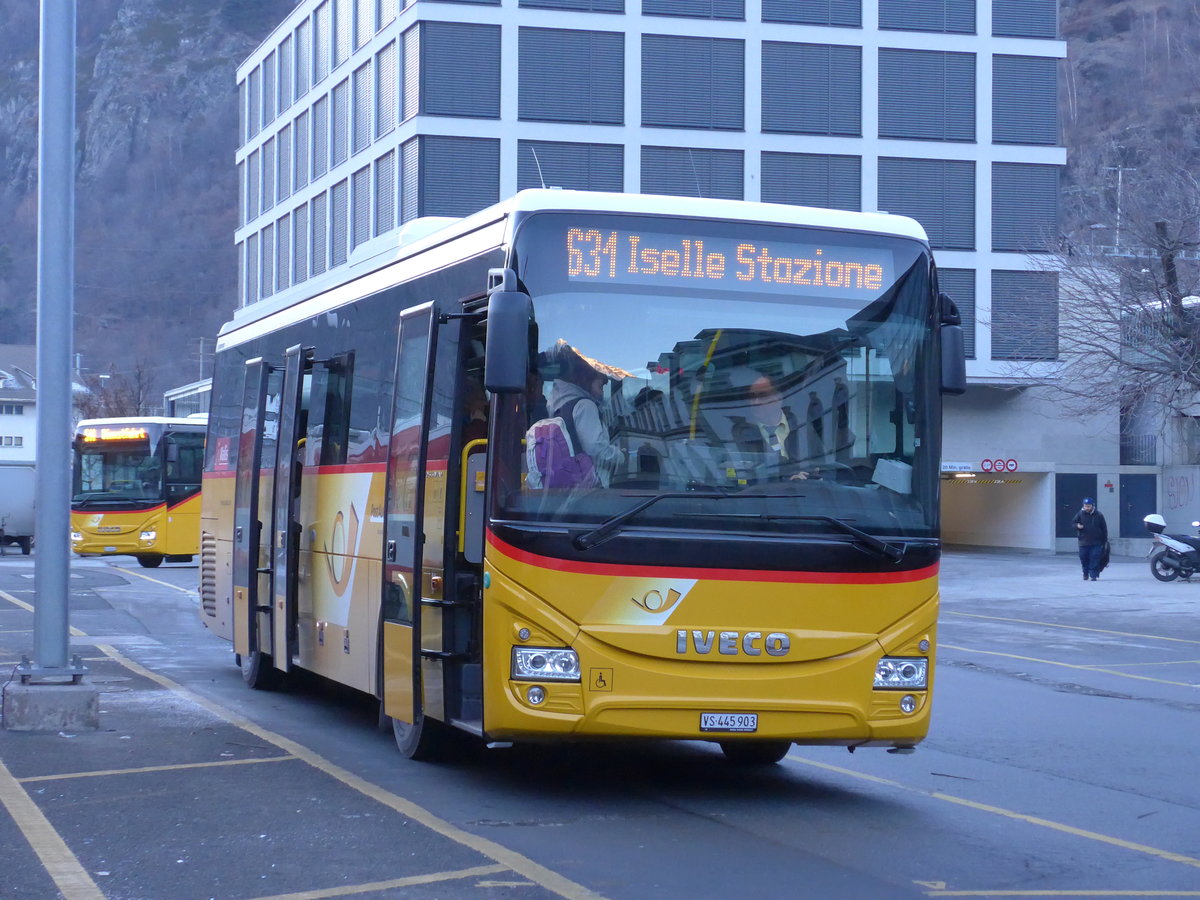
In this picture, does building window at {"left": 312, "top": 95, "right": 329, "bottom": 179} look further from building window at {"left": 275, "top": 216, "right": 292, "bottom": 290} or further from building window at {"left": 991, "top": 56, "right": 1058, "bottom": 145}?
building window at {"left": 991, "top": 56, "right": 1058, "bottom": 145}

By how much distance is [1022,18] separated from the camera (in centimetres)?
4856

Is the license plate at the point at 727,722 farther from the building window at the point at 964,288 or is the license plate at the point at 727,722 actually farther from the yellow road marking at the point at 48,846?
the building window at the point at 964,288

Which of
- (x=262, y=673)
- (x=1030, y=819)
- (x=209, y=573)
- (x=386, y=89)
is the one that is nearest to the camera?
(x=1030, y=819)

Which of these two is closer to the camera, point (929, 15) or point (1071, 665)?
point (1071, 665)

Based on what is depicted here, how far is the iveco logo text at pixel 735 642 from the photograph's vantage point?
25.7ft

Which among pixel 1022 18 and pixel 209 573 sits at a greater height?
pixel 1022 18

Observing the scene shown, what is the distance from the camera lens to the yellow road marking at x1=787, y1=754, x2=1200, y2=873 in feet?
24.1

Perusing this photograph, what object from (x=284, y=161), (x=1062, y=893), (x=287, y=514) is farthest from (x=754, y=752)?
(x=284, y=161)

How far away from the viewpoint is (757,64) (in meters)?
47.2

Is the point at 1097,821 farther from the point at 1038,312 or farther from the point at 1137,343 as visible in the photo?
the point at 1038,312

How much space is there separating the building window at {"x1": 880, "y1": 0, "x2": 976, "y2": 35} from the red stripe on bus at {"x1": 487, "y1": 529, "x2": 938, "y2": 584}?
4252cm

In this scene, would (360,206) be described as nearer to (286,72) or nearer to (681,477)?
(286,72)

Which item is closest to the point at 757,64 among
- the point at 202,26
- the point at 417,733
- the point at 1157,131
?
the point at 417,733

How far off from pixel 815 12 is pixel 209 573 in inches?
1469
